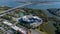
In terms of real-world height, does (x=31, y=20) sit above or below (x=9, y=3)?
below

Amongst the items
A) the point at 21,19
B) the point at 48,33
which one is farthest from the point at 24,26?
the point at 48,33

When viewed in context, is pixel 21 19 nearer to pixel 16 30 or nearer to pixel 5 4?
pixel 16 30

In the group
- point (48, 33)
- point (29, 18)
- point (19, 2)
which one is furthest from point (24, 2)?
point (48, 33)

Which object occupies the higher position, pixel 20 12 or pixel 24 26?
pixel 20 12

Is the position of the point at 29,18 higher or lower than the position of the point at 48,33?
higher

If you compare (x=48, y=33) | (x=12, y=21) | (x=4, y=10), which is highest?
(x=4, y=10)

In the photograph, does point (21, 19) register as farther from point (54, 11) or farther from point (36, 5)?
point (54, 11)

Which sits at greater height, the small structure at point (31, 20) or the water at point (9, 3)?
the water at point (9, 3)

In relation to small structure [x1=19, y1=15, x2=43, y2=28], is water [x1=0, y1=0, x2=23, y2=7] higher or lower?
higher
